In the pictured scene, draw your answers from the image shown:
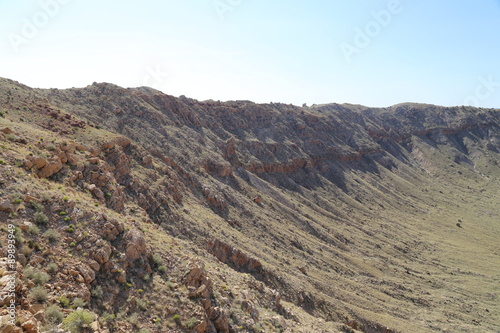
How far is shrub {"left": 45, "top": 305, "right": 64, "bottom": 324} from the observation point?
10203 mm

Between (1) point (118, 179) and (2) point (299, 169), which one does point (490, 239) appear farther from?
(1) point (118, 179)

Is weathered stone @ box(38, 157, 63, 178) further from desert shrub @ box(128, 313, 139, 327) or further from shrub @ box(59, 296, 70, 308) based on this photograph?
desert shrub @ box(128, 313, 139, 327)

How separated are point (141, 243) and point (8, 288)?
748cm

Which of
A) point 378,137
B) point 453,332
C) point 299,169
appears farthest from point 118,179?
point 378,137

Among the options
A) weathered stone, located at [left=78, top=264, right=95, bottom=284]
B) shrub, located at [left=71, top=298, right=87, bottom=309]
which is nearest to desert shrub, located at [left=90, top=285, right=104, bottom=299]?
weathered stone, located at [left=78, top=264, right=95, bottom=284]

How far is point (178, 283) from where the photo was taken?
52.7ft

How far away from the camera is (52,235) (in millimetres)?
13555

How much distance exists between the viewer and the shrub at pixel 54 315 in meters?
10.2

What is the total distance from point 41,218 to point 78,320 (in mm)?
5969

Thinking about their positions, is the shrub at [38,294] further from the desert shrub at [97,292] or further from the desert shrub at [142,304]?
the desert shrub at [142,304]

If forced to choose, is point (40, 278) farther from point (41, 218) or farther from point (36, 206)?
point (36, 206)

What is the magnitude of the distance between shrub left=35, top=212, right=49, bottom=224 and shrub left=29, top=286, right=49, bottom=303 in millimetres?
4122

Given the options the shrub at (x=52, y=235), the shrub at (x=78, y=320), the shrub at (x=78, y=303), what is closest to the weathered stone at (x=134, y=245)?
the shrub at (x=52, y=235)

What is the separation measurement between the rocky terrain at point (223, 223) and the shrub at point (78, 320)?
5 centimetres
